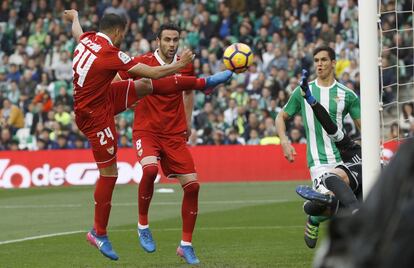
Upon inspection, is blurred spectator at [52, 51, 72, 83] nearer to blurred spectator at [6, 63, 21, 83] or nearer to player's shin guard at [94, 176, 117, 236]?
blurred spectator at [6, 63, 21, 83]

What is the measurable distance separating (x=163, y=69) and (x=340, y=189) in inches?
77.8

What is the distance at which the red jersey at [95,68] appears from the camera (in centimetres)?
898

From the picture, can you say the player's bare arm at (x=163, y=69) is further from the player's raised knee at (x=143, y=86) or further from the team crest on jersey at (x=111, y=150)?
the team crest on jersey at (x=111, y=150)

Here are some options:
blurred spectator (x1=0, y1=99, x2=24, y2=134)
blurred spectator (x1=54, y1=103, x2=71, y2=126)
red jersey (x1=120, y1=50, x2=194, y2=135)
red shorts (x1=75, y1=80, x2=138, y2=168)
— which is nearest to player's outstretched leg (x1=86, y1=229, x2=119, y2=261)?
red shorts (x1=75, y1=80, x2=138, y2=168)

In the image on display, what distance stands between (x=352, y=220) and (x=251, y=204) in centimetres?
1407

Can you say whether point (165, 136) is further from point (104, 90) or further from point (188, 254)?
point (188, 254)

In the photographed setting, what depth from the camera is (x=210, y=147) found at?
21656 mm

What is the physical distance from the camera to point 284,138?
9.45 m

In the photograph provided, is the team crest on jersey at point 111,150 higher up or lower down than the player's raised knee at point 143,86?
lower down

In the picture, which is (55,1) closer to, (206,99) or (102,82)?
(206,99)

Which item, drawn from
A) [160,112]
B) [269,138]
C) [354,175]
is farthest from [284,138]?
[269,138]

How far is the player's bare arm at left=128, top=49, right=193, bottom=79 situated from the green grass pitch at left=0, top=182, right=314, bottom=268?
1.75 metres

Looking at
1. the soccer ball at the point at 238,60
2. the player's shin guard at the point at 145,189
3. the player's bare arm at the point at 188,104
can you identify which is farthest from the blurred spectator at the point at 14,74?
the soccer ball at the point at 238,60

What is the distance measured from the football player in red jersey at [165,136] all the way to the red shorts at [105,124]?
1.71 ft
